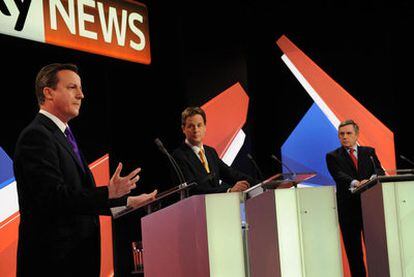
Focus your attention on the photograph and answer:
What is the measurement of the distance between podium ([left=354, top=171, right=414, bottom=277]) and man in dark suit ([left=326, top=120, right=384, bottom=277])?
6.97 feet

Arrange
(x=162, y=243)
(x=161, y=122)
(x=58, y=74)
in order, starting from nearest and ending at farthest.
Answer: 1. (x=58, y=74)
2. (x=162, y=243)
3. (x=161, y=122)

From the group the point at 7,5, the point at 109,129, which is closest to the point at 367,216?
the point at 109,129

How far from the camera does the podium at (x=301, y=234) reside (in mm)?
3848

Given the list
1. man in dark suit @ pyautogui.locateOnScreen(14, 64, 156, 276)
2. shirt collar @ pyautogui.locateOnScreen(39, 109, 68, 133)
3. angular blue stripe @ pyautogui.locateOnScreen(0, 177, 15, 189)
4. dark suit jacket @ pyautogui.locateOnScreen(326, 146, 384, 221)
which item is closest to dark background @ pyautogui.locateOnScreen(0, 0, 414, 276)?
angular blue stripe @ pyautogui.locateOnScreen(0, 177, 15, 189)

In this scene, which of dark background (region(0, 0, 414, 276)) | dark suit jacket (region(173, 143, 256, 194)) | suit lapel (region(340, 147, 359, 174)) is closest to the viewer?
dark suit jacket (region(173, 143, 256, 194))

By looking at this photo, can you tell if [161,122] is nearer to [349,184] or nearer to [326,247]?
[349,184]

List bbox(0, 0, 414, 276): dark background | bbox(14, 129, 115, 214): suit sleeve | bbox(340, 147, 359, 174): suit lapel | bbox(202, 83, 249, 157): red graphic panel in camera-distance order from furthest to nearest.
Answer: bbox(202, 83, 249, 157): red graphic panel < bbox(340, 147, 359, 174): suit lapel < bbox(0, 0, 414, 276): dark background < bbox(14, 129, 115, 214): suit sleeve

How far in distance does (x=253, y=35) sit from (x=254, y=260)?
13.8ft

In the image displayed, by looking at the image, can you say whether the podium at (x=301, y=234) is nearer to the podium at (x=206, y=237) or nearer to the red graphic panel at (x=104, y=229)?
the podium at (x=206, y=237)

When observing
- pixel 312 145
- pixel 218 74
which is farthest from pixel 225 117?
pixel 312 145

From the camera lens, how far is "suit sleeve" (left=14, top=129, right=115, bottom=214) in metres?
2.77

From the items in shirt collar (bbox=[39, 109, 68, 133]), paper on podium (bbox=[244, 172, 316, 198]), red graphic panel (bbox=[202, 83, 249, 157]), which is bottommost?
paper on podium (bbox=[244, 172, 316, 198])

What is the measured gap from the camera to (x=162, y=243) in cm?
371

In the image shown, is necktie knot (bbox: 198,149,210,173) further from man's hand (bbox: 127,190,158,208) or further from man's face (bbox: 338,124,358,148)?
man's hand (bbox: 127,190,158,208)
